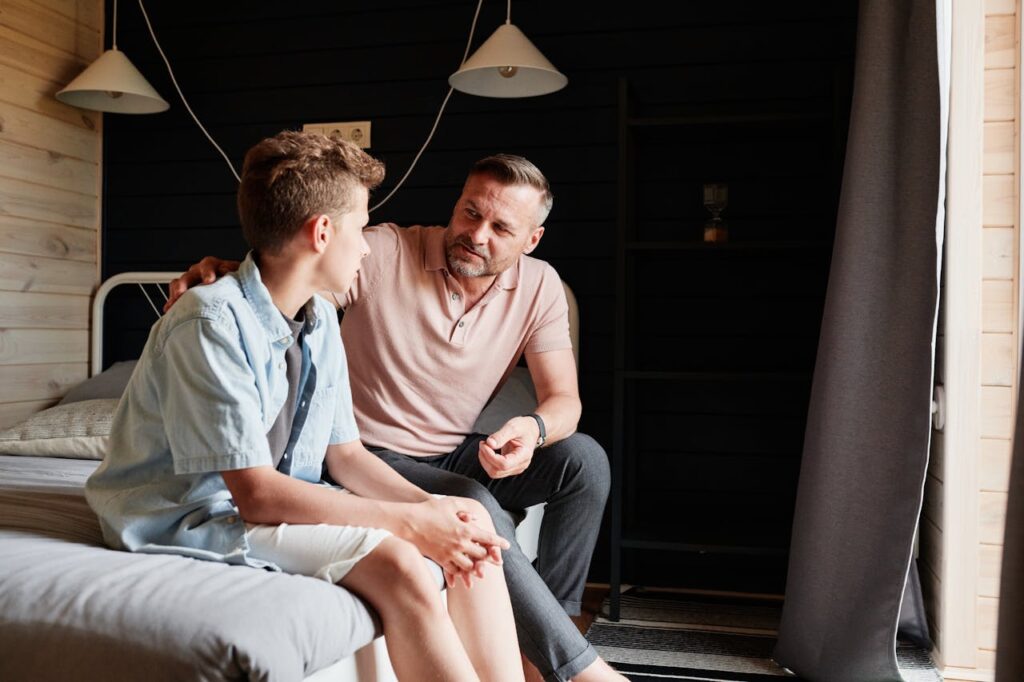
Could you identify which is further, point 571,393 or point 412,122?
point 412,122

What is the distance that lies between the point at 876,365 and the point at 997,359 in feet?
0.96

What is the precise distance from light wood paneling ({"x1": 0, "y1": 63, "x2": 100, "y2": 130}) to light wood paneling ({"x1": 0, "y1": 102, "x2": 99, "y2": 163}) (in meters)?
0.02

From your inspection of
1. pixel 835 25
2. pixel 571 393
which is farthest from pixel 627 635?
pixel 835 25

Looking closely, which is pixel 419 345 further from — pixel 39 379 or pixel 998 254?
pixel 39 379

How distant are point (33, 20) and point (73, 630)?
2.65 meters

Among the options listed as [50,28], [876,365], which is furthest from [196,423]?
[50,28]

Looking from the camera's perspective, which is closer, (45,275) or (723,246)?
(723,246)

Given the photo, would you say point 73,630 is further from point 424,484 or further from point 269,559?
point 424,484

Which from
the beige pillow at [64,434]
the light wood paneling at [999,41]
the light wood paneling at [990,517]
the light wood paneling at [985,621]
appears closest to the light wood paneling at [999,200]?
the light wood paneling at [999,41]

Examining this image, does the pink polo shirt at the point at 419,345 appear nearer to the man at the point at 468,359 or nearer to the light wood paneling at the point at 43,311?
the man at the point at 468,359

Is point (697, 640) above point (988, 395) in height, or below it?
below

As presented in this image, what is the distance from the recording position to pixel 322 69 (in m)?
3.31

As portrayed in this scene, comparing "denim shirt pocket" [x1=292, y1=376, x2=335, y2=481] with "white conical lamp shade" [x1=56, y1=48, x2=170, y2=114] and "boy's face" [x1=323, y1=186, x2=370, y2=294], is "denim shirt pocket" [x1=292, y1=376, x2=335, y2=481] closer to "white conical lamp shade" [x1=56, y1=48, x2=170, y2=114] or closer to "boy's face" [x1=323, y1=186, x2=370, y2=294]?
"boy's face" [x1=323, y1=186, x2=370, y2=294]

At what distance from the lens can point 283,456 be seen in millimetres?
1629
